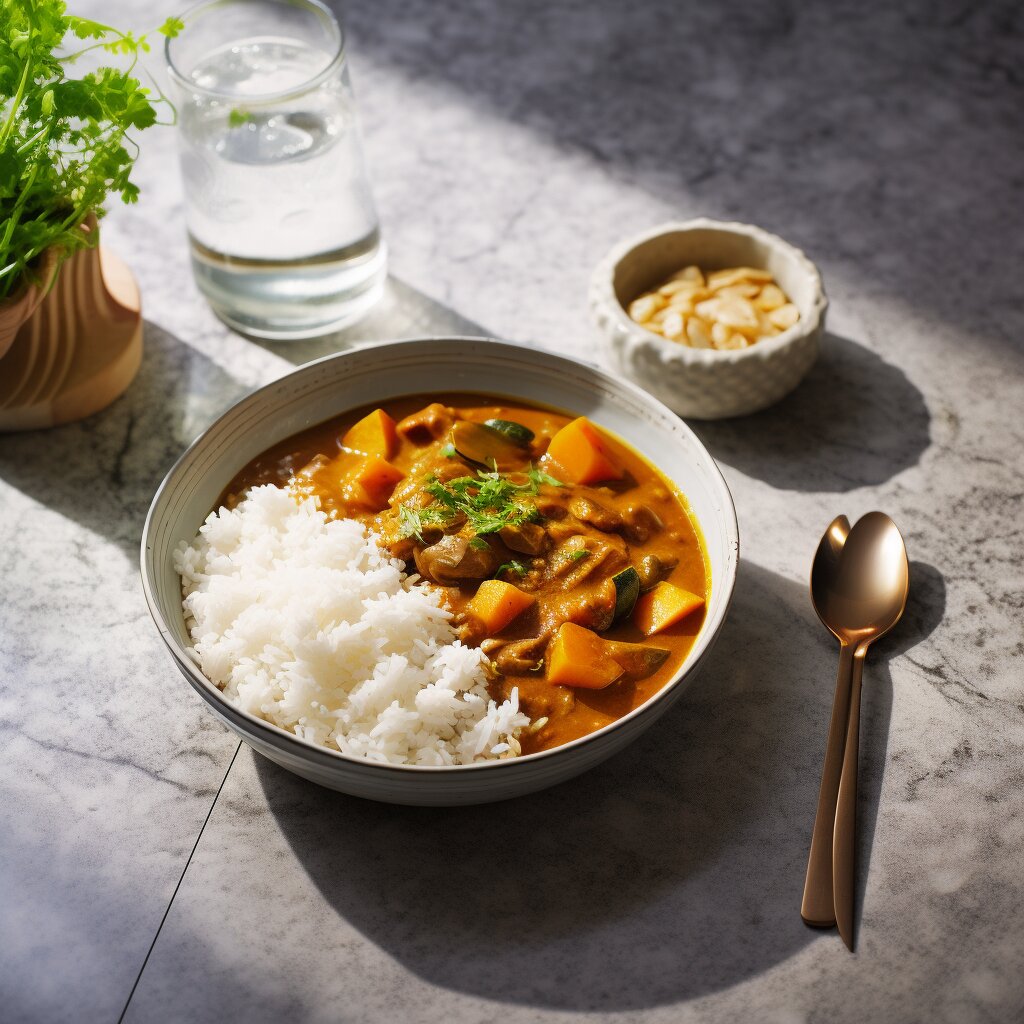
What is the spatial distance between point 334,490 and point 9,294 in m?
0.75

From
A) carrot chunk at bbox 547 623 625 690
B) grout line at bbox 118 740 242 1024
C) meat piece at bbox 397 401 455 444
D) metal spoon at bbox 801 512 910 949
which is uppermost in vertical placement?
meat piece at bbox 397 401 455 444

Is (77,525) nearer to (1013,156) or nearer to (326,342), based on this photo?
(326,342)

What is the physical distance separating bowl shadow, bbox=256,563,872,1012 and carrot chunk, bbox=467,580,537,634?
315mm

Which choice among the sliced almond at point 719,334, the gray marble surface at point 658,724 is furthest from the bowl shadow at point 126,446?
the sliced almond at point 719,334

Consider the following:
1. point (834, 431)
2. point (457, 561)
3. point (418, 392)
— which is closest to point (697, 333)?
point (834, 431)

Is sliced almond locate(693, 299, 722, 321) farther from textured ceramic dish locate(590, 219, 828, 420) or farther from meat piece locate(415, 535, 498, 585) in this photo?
meat piece locate(415, 535, 498, 585)

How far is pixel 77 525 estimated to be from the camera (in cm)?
252

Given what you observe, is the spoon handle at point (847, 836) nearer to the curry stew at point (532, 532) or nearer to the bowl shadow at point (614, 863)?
the bowl shadow at point (614, 863)

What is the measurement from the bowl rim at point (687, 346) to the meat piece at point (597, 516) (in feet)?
1.59

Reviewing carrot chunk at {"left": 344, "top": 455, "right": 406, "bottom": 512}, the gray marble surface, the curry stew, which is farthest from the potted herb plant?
carrot chunk at {"left": 344, "top": 455, "right": 406, "bottom": 512}

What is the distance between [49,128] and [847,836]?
76.8 inches

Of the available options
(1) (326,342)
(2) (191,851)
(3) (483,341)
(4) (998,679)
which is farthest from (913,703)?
(1) (326,342)

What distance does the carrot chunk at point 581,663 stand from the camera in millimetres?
2027

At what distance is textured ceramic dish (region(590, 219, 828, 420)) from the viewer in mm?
2574
